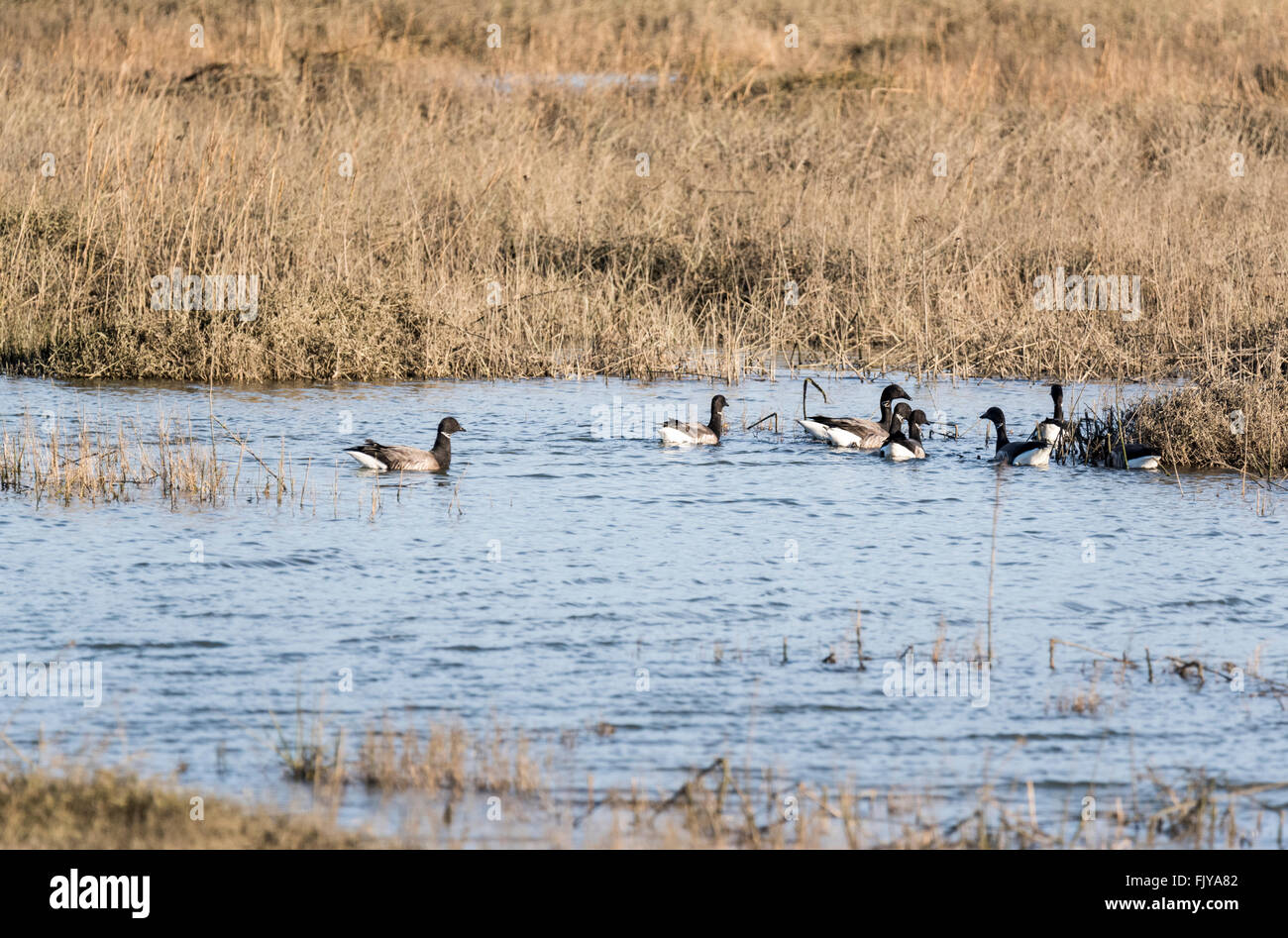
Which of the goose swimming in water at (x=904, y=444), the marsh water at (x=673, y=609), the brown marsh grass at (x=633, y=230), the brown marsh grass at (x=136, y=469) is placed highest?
the brown marsh grass at (x=633, y=230)

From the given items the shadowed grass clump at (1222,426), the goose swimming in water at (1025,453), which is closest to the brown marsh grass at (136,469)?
the goose swimming in water at (1025,453)

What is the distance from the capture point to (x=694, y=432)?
13.4 meters

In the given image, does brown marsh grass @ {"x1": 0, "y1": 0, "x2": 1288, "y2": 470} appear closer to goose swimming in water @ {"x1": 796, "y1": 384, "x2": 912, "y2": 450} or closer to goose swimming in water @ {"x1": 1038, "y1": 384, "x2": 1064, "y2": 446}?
goose swimming in water @ {"x1": 1038, "y1": 384, "x2": 1064, "y2": 446}

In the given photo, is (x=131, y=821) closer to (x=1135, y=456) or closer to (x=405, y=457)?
(x=405, y=457)

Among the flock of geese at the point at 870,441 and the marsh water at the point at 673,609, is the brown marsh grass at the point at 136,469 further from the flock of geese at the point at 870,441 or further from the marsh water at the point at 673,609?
the flock of geese at the point at 870,441

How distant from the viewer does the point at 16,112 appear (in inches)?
737

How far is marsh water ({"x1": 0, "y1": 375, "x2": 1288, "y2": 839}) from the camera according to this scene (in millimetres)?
6523

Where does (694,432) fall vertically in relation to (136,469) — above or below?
above

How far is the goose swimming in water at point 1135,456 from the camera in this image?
41.9 ft

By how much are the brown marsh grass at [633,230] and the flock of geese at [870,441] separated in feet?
2.43

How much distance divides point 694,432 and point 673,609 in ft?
16.2

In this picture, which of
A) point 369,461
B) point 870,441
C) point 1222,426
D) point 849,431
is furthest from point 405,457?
point 1222,426

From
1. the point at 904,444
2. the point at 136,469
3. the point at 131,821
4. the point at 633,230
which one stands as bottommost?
the point at 131,821

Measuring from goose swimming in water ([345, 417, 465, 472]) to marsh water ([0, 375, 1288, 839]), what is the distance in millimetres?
194
